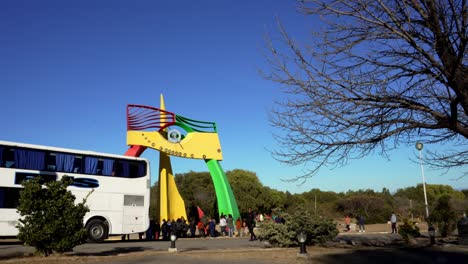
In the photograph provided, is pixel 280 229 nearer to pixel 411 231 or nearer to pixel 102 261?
pixel 102 261

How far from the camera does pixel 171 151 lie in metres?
28.4

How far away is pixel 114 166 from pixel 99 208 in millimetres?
2129

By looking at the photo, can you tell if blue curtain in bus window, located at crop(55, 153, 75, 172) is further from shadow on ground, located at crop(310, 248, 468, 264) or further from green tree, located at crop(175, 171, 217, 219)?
green tree, located at crop(175, 171, 217, 219)

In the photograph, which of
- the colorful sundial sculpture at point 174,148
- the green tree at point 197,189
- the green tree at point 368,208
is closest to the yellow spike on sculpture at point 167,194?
the colorful sundial sculpture at point 174,148

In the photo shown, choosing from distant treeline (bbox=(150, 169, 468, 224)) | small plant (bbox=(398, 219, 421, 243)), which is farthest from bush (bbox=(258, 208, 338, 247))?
distant treeline (bbox=(150, 169, 468, 224))

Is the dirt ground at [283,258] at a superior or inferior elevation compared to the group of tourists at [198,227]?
inferior

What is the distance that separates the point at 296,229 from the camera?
50.1 feet

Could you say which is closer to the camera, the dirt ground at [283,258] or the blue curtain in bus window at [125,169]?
the dirt ground at [283,258]

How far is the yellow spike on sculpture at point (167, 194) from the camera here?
27828 millimetres

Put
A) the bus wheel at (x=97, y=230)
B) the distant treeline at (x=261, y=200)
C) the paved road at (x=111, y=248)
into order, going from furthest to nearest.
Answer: the distant treeline at (x=261, y=200) → the bus wheel at (x=97, y=230) → the paved road at (x=111, y=248)

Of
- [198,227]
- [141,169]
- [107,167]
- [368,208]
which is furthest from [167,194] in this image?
[368,208]

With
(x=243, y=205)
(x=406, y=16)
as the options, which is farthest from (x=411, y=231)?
(x=243, y=205)

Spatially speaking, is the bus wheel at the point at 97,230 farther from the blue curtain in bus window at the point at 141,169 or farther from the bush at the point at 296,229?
the bush at the point at 296,229

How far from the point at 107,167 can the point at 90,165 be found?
0.89 metres
